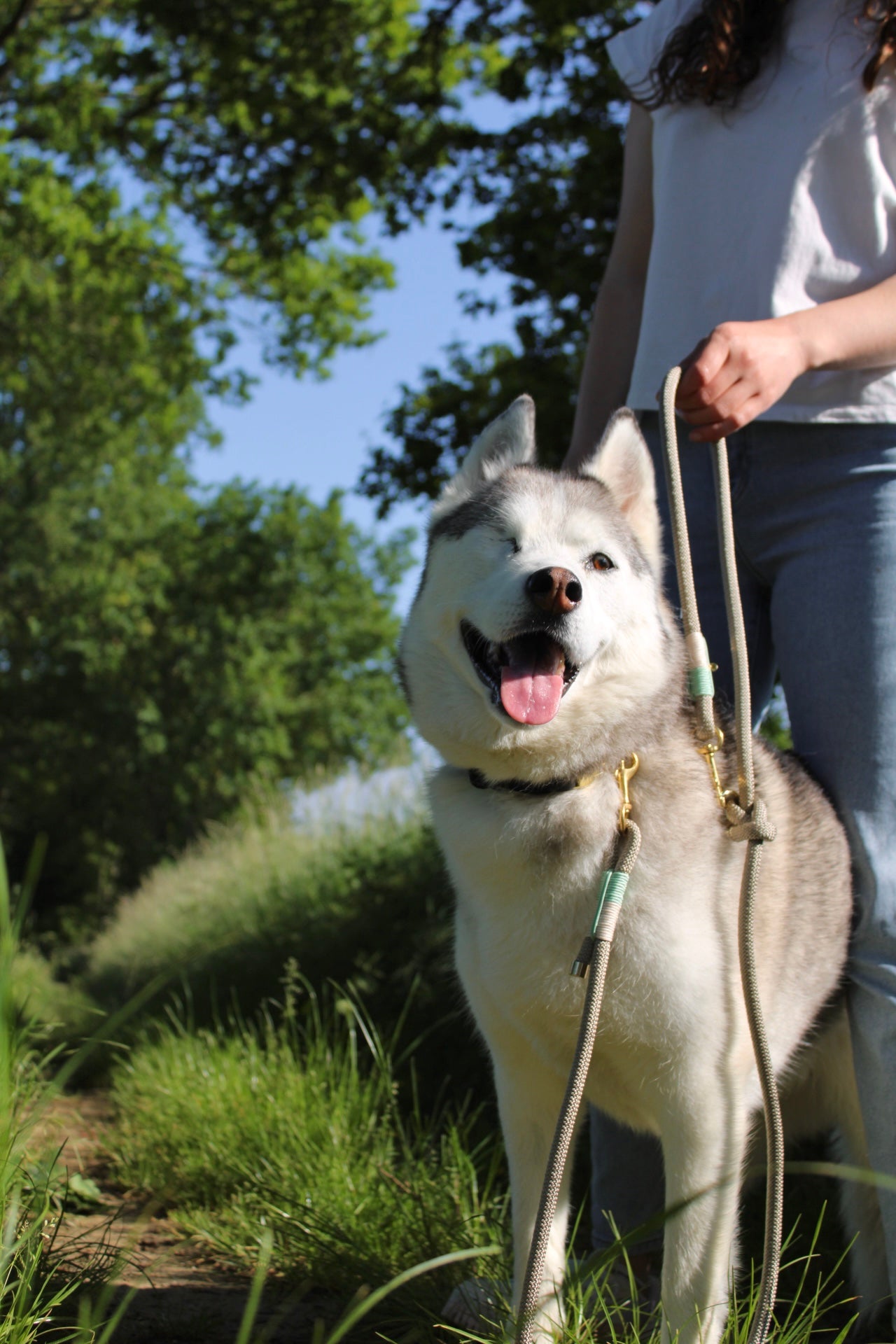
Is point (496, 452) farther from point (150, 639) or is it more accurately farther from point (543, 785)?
point (150, 639)

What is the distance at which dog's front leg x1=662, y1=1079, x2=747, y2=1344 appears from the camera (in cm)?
207

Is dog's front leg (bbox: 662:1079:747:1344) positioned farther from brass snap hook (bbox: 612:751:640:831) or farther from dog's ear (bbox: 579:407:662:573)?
dog's ear (bbox: 579:407:662:573)

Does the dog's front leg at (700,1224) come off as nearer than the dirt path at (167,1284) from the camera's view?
Yes

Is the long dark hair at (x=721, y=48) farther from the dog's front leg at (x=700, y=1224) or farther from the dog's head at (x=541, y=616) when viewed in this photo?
the dog's front leg at (x=700, y=1224)

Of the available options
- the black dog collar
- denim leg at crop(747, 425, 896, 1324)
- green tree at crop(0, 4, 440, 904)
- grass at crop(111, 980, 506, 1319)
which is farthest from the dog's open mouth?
green tree at crop(0, 4, 440, 904)

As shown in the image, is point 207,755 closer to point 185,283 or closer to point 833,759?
point 185,283

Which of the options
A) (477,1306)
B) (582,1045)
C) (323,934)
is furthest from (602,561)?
(323,934)

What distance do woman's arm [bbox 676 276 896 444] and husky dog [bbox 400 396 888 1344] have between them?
41cm

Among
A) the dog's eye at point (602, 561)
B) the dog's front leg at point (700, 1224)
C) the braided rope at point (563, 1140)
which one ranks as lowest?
the dog's front leg at point (700, 1224)

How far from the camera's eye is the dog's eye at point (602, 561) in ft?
8.02

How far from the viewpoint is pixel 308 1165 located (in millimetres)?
3309

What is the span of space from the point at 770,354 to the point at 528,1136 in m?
1.71

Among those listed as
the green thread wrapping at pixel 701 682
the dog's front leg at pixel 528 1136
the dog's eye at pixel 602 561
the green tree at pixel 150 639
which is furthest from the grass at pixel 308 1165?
the green tree at pixel 150 639

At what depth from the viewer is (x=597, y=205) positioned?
7.36 meters
